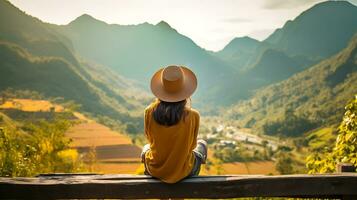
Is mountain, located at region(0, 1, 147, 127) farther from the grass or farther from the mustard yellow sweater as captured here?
the mustard yellow sweater

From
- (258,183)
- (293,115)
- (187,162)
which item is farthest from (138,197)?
(293,115)

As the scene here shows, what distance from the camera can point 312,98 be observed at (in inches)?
5546

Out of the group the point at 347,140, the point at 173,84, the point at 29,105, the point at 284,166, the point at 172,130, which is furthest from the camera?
the point at 29,105

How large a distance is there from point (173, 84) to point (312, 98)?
5786 inches

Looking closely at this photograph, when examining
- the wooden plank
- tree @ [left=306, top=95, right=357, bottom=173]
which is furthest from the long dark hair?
tree @ [left=306, top=95, right=357, bottom=173]

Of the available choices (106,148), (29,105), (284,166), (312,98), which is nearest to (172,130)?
(106,148)

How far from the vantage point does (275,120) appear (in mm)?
127938

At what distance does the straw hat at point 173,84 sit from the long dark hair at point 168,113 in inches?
2.7

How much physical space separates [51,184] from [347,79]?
142 metres

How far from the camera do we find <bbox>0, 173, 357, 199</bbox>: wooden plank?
2.31 m

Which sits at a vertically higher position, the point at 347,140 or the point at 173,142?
the point at 173,142

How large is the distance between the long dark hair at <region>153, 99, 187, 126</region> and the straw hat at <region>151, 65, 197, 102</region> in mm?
69

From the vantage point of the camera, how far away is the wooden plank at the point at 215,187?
231cm

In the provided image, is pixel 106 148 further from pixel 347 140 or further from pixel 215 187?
pixel 215 187
